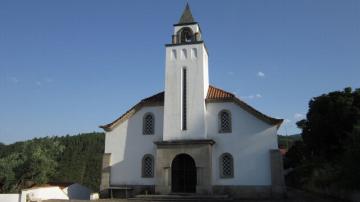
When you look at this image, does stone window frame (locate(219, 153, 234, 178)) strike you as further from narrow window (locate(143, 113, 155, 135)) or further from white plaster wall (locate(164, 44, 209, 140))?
narrow window (locate(143, 113, 155, 135))

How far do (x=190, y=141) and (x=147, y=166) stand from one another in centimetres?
402

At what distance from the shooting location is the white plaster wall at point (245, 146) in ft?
83.5

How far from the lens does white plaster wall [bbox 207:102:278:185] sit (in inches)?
1002

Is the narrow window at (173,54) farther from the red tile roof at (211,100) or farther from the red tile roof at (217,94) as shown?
the red tile roof at (217,94)

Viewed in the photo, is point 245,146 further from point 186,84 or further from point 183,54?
point 183,54

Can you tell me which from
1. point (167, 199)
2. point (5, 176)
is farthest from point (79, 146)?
point (167, 199)

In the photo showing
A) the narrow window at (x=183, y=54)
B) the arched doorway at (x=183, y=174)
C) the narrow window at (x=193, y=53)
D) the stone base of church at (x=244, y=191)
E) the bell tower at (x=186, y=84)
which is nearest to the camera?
the stone base of church at (x=244, y=191)

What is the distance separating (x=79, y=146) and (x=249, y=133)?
69.4 meters

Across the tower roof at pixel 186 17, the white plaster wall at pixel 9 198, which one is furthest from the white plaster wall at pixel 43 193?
the tower roof at pixel 186 17

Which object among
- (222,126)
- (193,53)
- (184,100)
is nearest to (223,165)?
(222,126)

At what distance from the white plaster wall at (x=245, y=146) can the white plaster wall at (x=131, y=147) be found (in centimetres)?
436

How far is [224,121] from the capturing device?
1069 inches

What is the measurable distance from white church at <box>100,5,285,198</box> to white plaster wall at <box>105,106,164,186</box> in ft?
0.24

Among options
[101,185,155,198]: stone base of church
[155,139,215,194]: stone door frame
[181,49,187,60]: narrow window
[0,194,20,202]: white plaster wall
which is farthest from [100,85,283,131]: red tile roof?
[0,194,20,202]: white plaster wall
